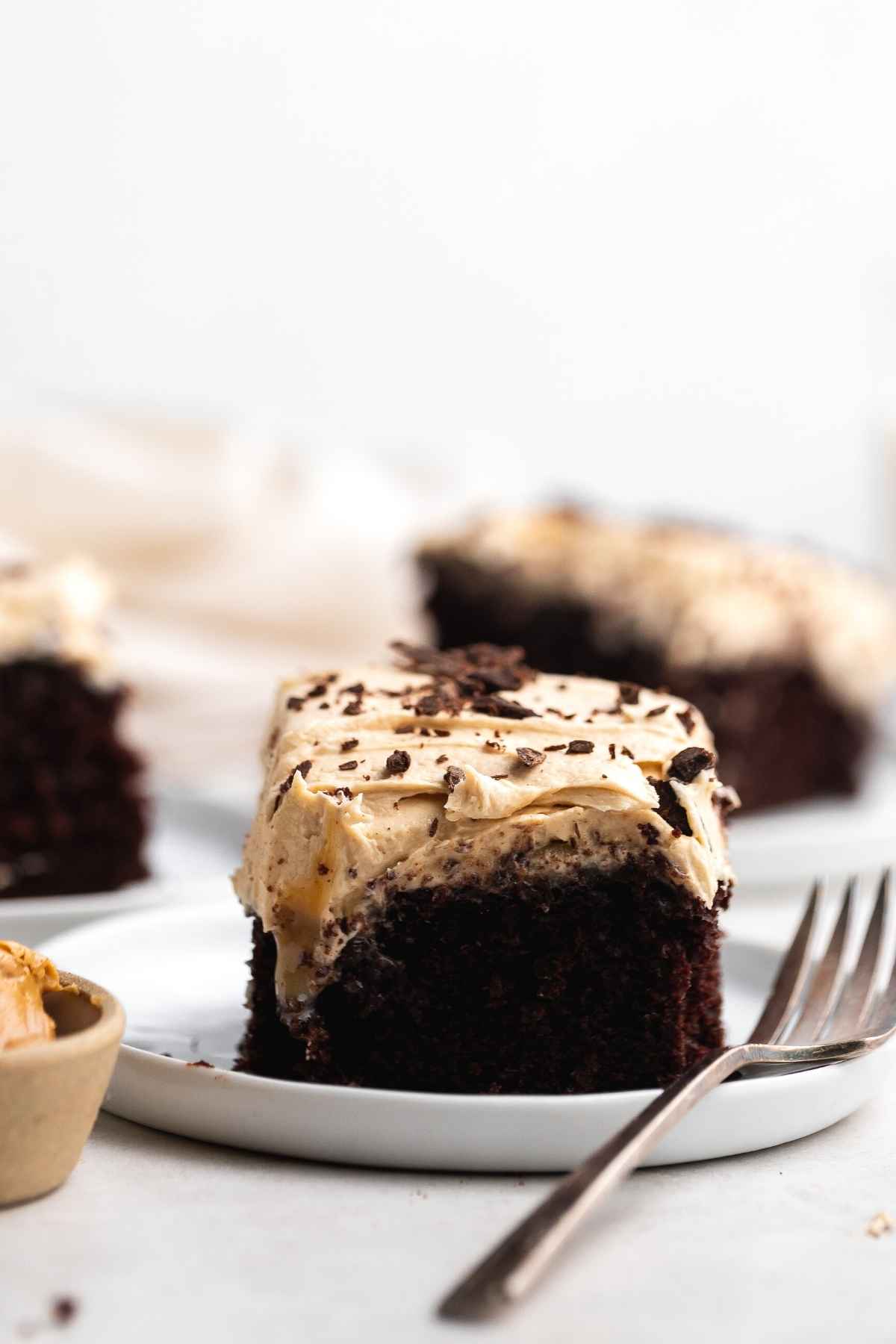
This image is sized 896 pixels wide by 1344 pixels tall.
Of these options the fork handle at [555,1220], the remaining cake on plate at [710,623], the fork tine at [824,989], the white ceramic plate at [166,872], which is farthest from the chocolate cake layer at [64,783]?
the fork handle at [555,1220]

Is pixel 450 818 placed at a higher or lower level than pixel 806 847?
higher

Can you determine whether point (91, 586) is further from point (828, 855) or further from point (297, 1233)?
point (297, 1233)

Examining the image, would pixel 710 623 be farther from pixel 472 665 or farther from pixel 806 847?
pixel 472 665

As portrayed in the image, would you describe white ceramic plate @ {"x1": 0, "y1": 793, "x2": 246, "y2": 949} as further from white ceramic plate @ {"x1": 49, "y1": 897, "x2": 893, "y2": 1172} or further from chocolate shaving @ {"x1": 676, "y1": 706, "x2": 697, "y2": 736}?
chocolate shaving @ {"x1": 676, "y1": 706, "x2": 697, "y2": 736}

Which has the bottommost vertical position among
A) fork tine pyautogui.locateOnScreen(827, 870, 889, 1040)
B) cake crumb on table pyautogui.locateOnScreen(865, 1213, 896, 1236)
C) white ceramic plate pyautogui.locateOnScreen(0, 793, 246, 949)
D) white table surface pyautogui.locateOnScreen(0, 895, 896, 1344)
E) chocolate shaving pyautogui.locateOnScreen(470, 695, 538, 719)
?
white ceramic plate pyautogui.locateOnScreen(0, 793, 246, 949)

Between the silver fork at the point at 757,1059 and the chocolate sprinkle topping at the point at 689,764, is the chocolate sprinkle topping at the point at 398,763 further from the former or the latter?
the silver fork at the point at 757,1059

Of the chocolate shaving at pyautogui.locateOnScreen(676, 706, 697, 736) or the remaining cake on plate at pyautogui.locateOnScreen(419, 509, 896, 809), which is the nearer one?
the chocolate shaving at pyautogui.locateOnScreen(676, 706, 697, 736)

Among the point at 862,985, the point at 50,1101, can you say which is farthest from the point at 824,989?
the point at 50,1101

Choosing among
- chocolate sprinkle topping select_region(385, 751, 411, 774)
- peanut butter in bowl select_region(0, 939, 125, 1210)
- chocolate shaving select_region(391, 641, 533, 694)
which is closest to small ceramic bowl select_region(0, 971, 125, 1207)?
peanut butter in bowl select_region(0, 939, 125, 1210)
